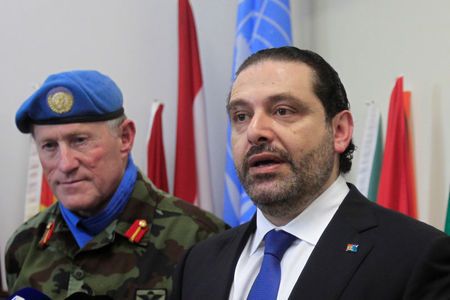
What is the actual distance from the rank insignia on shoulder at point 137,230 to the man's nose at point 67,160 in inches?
10.9

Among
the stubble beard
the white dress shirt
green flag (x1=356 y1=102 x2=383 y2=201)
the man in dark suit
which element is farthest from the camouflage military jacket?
green flag (x1=356 y1=102 x2=383 y2=201)

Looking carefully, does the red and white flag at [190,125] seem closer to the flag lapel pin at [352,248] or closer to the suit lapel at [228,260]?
the suit lapel at [228,260]

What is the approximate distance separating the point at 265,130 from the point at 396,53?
1952 millimetres

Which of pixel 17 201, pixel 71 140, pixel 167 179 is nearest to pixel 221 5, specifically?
pixel 167 179

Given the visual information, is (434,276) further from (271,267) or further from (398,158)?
(398,158)

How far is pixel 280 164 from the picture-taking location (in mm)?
1518

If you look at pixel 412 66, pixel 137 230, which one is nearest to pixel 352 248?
pixel 137 230

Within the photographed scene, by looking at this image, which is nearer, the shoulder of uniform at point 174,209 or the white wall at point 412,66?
the shoulder of uniform at point 174,209

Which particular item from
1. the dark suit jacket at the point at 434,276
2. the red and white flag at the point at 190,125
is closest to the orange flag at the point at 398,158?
the red and white flag at the point at 190,125

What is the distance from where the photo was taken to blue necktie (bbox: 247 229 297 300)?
1.44m

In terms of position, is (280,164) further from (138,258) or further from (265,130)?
(138,258)

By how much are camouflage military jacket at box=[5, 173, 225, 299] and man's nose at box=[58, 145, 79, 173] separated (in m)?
0.24

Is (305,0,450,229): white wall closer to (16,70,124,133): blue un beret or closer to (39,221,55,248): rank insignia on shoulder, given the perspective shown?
(16,70,124,133): blue un beret

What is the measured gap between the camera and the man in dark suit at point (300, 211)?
136cm
